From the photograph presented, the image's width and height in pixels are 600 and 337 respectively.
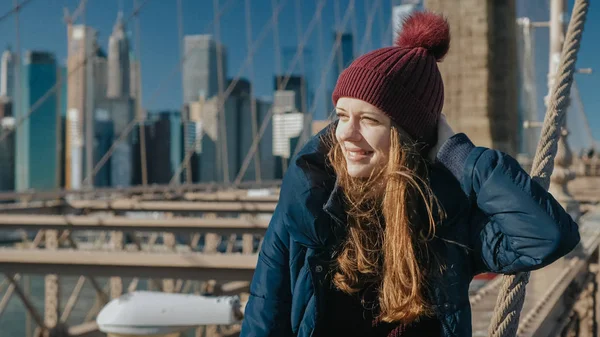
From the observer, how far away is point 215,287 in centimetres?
512

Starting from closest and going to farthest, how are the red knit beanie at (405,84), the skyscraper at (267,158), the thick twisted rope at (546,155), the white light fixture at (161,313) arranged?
the red knit beanie at (405,84), the thick twisted rope at (546,155), the white light fixture at (161,313), the skyscraper at (267,158)

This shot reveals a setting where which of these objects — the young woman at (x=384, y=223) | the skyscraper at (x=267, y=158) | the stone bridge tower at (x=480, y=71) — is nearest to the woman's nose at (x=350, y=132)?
the young woman at (x=384, y=223)

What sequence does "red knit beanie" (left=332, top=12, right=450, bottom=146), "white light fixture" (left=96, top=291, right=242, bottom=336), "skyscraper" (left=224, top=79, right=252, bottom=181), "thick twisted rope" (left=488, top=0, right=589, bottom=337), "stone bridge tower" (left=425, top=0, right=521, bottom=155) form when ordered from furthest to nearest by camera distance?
"skyscraper" (left=224, top=79, right=252, bottom=181)
"stone bridge tower" (left=425, top=0, right=521, bottom=155)
"white light fixture" (left=96, top=291, right=242, bottom=336)
"thick twisted rope" (left=488, top=0, right=589, bottom=337)
"red knit beanie" (left=332, top=12, right=450, bottom=146)

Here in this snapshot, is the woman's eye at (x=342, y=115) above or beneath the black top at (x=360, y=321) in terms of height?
above

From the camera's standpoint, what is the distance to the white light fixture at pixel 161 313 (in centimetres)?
195

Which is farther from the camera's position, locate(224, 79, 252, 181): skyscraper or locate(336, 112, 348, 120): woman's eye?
locate(224, 79, 252, 181): skyscraper

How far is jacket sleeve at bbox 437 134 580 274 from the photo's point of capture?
0.91 m

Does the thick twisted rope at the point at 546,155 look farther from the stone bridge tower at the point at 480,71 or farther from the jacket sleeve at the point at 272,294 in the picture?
the stone bridge tower at the point at 480,71

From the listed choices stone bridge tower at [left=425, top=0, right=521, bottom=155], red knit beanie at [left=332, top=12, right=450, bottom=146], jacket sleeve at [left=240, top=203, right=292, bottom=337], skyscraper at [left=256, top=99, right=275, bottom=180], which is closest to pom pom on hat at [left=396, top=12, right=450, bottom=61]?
red knit beanie at [left=332, top=12, right=450, bottom=146]

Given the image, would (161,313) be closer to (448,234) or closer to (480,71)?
(448,234)

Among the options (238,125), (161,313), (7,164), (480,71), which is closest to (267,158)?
(238,125)

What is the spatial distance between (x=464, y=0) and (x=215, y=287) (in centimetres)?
336

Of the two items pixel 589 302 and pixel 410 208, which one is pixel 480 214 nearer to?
pixel 410 208

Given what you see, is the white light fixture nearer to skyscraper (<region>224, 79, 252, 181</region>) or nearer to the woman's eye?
the woman's eye
